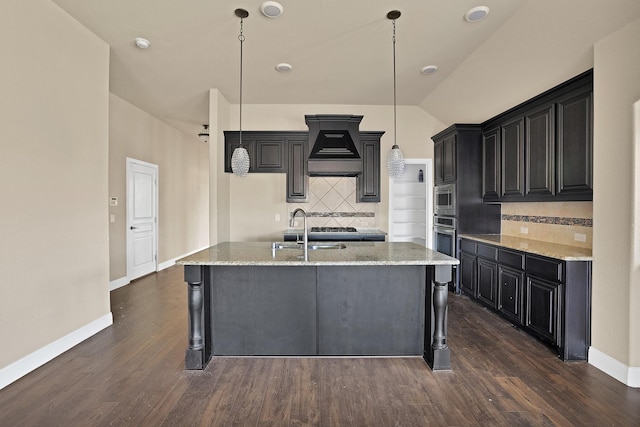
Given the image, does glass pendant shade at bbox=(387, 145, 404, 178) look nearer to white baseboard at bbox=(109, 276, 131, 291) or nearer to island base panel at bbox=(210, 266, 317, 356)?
island base panel at bbox=(210, 266, 317, 356)

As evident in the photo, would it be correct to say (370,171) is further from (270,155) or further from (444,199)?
(270,155)

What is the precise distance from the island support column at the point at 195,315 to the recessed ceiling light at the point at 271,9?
86.8 inches

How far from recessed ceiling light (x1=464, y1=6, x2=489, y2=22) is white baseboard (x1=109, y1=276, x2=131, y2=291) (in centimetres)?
553

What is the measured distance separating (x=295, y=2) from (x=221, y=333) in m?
2.84

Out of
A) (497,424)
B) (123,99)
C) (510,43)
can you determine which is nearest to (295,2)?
(510,43)

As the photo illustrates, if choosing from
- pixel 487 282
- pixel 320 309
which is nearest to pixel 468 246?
pixel 487 282

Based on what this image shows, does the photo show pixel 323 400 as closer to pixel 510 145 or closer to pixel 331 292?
pixel 331 292

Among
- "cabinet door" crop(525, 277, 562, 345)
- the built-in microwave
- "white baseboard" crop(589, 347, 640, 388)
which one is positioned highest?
the built-in microwave

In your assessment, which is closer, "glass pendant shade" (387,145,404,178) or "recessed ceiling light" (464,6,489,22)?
"recessed ceiling light" (464,6,489,22)

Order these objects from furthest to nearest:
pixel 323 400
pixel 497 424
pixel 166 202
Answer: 1. pixel 166 202
2. pixel 323 400
3. pixel 497 424

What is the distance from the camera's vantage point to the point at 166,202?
21.4 feet

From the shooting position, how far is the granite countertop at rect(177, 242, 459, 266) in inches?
97.0

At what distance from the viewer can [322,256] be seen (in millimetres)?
2705

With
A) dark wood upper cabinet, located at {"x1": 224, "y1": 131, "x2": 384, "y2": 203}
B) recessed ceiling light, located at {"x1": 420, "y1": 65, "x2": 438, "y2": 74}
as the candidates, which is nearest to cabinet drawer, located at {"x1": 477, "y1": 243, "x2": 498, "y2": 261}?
dark wood upper cabinet, located at {"x1": 224, "y1": 131, "x2": 384, "y2": 203}
